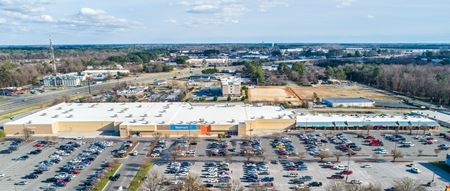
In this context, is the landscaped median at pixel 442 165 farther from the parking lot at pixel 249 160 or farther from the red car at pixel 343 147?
the red car at pixel 343 147

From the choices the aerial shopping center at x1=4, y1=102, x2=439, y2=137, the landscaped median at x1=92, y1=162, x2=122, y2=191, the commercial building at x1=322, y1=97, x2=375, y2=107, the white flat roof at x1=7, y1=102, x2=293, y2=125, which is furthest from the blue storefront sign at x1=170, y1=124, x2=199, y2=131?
the commercial building at x1=322, y1=97, x2=375, y2=107

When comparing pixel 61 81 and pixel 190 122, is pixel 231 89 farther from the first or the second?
pixel 61 81

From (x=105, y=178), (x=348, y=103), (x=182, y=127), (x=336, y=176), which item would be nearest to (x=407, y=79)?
(x=348, y=103)

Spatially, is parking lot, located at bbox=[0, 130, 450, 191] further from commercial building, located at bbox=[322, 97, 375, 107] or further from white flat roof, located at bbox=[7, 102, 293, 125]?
commercial building, located at bbox=[322, 97, 375, 107]

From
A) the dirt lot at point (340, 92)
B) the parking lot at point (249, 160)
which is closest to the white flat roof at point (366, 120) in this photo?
the parking lot at point (249, 160)

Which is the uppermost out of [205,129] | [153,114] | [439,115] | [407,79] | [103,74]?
[407,79]

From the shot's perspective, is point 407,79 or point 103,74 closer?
point 407,79

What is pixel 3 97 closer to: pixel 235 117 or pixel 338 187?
pixel 235 117
